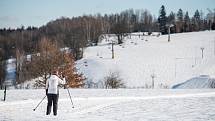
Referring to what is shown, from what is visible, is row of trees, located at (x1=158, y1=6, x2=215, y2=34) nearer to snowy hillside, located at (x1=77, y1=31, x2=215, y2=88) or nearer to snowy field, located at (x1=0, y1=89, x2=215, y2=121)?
snowy hillside, located at (x1=77, y1=31, x2=215, y2=88)

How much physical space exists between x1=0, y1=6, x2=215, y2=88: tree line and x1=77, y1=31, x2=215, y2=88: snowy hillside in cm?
737

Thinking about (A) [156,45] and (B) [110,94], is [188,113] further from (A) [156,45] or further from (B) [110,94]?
(A) [156,45]

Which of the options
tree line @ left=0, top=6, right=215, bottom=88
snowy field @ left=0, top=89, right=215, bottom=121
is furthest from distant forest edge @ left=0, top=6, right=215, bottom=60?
snowy field @ left=0, top=89, right=215, bottom=121

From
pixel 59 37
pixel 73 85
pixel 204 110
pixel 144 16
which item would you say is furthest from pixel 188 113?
pixel 144 16

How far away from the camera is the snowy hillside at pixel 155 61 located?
206ft

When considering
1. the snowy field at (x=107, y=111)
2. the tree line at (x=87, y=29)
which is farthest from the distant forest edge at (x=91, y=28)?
the snowy field at (x=107, y=111)

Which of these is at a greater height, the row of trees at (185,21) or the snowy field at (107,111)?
the row of trees at (185,21)

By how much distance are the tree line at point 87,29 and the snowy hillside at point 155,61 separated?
24.2ft

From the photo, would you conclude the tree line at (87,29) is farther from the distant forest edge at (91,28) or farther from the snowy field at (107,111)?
the snowy field at (107,111)

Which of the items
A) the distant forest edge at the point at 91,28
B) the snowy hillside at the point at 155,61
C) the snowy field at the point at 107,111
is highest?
the distant forest edge at the point at 91,28

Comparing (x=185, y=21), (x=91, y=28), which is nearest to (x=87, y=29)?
(x=91, y=28)

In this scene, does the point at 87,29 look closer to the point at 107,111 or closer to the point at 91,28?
the point at 91,28

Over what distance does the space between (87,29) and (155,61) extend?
4849 centimetres

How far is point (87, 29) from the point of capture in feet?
392
